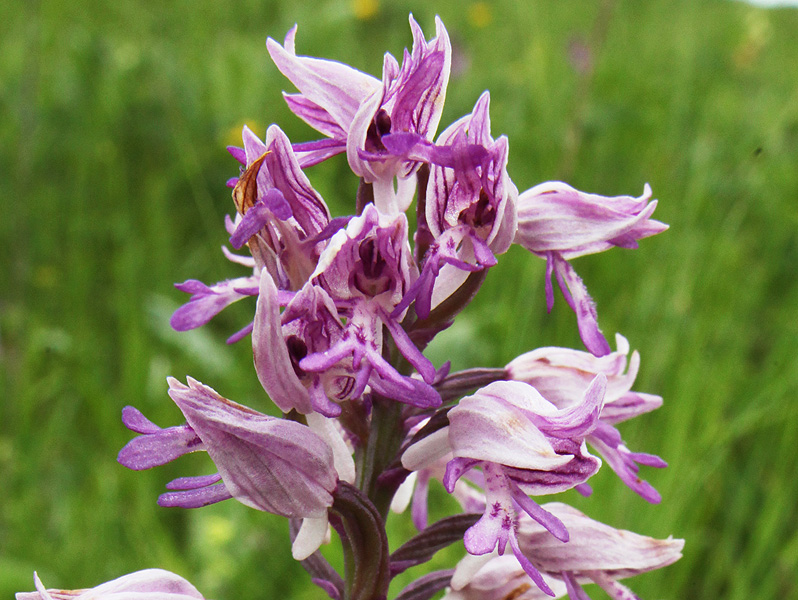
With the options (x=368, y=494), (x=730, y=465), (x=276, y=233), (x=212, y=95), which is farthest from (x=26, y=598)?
(x=212, y=95)

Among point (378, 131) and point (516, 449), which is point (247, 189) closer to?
point (378, 131)

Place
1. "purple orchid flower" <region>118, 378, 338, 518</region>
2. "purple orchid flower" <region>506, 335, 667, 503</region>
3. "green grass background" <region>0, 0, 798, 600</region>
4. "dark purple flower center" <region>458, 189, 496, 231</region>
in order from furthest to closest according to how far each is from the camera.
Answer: "green grass background" <region>0, 0, 798, 600</region> → "purple orchid flower" <region>506, 335, 667, 503</region> → "dark purple flower center" <region>458, 189, 496, 231</region> → "purple orchid flower" <region>118, 378, 338, 518</region>

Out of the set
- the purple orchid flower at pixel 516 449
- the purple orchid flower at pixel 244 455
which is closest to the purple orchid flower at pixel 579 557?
the purple orchid flower at pixel 516 449

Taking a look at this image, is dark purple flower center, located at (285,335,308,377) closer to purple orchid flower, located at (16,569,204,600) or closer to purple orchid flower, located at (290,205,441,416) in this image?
purple orchid flower, located at (290,205,441,416)

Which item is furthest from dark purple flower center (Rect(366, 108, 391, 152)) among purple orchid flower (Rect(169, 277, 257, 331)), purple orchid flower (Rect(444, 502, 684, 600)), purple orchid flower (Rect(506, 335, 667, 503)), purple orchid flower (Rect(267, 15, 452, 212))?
purple orchid flower (Rect(444, 502, 684, 600))

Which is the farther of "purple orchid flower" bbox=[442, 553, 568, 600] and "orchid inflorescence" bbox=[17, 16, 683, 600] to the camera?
"purple orchid flower" bbox=[442, 553, 568, 600]

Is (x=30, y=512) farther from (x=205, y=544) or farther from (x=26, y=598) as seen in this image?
(x=26, y=598)

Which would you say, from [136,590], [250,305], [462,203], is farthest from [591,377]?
[250,305]

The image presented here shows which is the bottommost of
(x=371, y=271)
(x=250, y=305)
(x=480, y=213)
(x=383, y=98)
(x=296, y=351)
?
(x=250, y=305)
